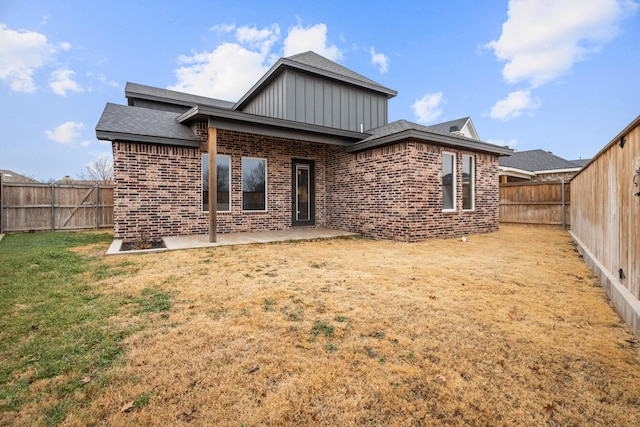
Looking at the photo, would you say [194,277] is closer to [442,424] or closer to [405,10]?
[442,424]

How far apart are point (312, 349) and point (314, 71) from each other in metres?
10.0

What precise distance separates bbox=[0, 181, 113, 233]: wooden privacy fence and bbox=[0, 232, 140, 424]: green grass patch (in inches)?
276

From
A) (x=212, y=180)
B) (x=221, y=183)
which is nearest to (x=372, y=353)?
(x=212, y=180)

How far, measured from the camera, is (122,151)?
298 inches

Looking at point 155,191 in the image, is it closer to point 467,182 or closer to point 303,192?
point 303,192

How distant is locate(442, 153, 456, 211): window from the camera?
8576 mm

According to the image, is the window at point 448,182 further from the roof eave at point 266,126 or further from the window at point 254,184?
the window at point 254,184

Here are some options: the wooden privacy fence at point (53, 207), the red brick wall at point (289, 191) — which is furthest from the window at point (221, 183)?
the wooden privacy fence at point (53, 207)

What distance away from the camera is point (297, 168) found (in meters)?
10.4

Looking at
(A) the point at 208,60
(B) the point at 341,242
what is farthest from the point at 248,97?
(A) the point at 208,60

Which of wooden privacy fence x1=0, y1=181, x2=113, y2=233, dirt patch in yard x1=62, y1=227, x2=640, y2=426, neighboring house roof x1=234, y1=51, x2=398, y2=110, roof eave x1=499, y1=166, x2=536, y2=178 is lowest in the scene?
dirt patch in yard x1=62, y1=227, x2=640, y2=426

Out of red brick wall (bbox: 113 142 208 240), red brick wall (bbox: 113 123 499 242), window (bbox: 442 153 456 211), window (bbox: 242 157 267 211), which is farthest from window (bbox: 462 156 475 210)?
red brick wall (bbox: 113 142 208 240)

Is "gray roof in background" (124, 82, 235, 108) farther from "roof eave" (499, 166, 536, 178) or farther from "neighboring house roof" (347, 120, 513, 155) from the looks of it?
"roof eave" (499, 166, 536, 178)

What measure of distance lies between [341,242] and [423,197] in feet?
8.45
